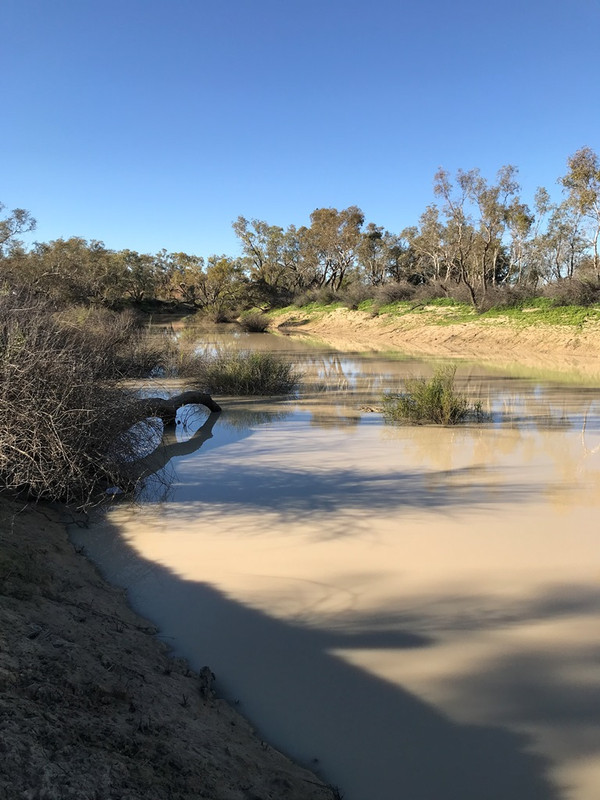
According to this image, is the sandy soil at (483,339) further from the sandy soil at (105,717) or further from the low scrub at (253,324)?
the sandy soil at (105,717)

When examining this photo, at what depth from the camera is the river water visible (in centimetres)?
278

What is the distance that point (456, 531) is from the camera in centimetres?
536

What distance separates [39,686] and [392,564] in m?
2.99

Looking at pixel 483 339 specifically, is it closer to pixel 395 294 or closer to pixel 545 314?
pixel 545 314

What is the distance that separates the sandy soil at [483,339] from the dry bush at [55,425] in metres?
15.1

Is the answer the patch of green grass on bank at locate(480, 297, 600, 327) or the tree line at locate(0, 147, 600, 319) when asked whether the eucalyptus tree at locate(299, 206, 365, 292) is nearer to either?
the tree line at locate(0, 147, 600, 319)

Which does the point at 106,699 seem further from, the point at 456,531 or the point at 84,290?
the point at 84,290

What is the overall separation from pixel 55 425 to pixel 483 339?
990 inches

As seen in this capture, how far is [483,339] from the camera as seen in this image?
2756 centimetres

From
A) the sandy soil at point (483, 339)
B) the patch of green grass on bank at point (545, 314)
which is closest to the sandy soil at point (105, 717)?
the sandy soil at point (483, 339)

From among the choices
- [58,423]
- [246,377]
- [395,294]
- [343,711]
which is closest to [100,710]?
[343,711]

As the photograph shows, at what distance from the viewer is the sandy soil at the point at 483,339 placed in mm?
21422

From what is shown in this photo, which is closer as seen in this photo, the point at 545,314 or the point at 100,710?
the point at 100,710

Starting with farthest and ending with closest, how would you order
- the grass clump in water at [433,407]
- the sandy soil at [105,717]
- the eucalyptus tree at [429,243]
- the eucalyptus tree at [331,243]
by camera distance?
1. the eucalyptus tree at [331,243]
2. the eucalyptus tree at [429,243]
3. the grass clump in water at [433,407]
4. the sandy soil at [105,717]
